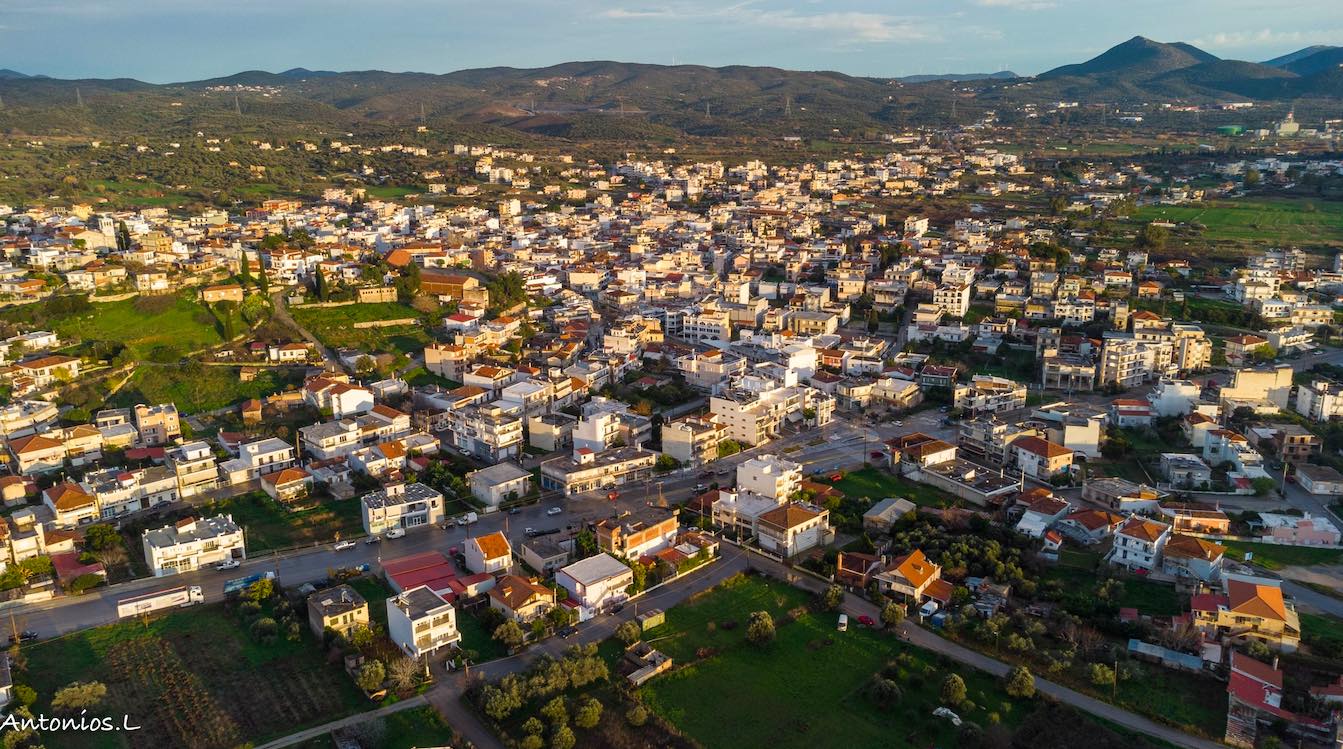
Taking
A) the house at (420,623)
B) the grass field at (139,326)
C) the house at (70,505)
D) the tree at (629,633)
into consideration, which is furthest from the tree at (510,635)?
the grass field at (139,326)

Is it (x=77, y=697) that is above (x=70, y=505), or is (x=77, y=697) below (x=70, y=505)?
below

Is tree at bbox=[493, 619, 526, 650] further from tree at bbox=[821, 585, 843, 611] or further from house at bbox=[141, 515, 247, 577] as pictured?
house at bbox=[141, 515, 247, 577]

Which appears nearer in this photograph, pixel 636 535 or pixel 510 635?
pixel 510 635

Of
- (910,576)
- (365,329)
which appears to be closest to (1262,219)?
(910,576)

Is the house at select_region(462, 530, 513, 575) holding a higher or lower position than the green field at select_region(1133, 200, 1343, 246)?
lower

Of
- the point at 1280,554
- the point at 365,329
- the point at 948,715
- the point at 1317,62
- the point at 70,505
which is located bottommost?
the point at 1280,554

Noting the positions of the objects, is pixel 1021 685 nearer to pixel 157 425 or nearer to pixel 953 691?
pixel 953 691

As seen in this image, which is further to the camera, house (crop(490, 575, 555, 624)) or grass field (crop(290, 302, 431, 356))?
grass field (crop(290, 302, 431, 356))

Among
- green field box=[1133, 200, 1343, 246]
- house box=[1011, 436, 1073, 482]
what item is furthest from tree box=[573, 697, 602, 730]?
green field box=[1133, 200, 1343, 246]
